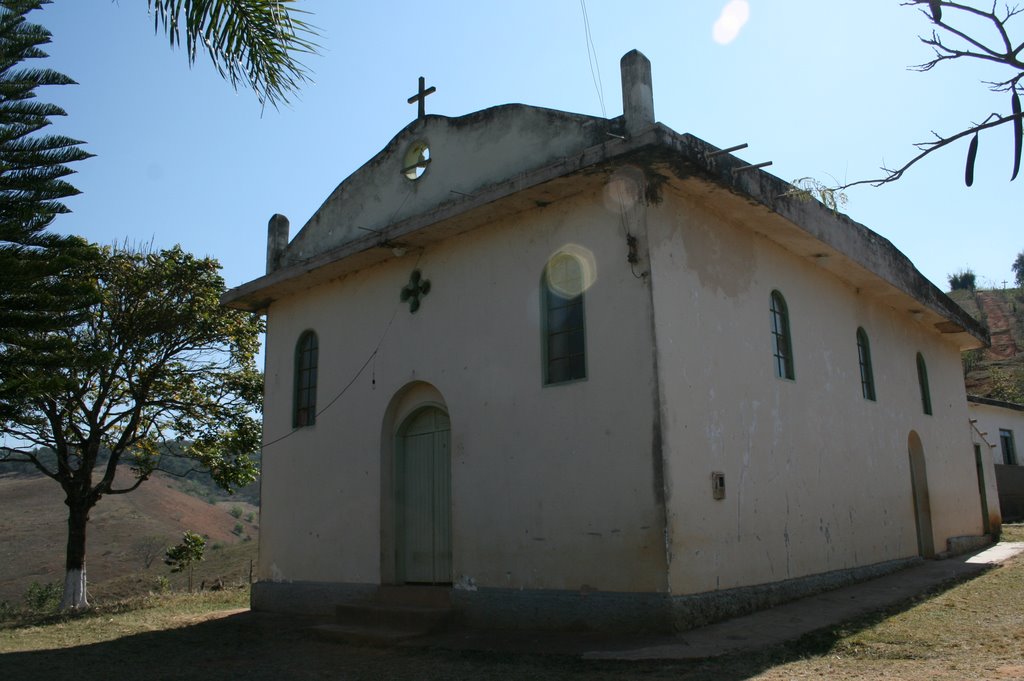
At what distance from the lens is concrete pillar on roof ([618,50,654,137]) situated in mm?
8695

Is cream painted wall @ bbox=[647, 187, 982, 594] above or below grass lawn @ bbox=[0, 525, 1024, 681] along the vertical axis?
above

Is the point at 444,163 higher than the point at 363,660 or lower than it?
higher

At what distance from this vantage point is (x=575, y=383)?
903cm

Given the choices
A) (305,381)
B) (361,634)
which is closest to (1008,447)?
(305,381)

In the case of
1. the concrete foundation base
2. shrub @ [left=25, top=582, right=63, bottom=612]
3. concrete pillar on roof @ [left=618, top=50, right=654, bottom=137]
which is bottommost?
shrub @ [left=25, top=582, right=63, bottom=612]

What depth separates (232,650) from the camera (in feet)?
30.7

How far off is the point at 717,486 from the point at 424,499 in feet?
12.9

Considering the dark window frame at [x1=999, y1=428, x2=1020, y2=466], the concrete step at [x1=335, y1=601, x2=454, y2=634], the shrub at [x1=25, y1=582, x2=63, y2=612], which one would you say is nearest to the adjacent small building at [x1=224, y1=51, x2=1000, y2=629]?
the concrete step at [x1=335, y1=601, x2=454, y2=634]

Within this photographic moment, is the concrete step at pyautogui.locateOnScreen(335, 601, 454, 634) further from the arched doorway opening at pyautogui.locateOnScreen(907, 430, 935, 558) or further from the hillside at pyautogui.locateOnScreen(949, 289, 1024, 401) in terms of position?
the hillside at pyautogui.locateOnScreen(949, 289, 1024, 401)

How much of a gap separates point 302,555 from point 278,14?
7.98 metres

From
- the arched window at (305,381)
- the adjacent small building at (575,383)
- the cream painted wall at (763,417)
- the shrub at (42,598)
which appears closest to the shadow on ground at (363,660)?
the adjacent small building at (575,383)

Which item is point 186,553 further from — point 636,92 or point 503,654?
point 636,92

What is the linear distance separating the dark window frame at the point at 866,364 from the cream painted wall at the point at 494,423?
6.24 meters

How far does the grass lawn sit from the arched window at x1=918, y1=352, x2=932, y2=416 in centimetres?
440
